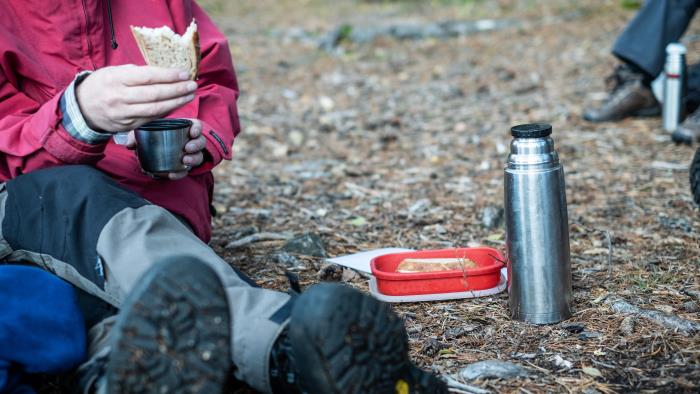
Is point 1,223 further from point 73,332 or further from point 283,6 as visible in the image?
point 283,6

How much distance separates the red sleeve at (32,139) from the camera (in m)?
2.45

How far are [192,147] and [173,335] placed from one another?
972 millimetres

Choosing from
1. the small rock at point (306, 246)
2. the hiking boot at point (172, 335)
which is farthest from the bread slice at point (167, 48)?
the small rock at point (306, 246)

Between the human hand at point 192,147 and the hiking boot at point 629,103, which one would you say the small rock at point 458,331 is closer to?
the human hand at point 192,147

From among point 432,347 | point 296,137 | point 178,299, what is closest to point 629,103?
point 296,137

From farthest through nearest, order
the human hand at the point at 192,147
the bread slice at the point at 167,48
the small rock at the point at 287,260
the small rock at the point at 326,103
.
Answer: the small rock at the point at 326,103 < the small rock at the point at 287,260 < the human hand at the point at 192,147 < the bread slice at the point at 167,48

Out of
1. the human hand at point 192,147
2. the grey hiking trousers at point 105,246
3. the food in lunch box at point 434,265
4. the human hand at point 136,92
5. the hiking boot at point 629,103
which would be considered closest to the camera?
the grey hiking trousers at point 105,246

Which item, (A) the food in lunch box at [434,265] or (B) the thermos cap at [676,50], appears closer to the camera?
(A) the food in lunch box at [434,265]

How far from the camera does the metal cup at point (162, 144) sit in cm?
255

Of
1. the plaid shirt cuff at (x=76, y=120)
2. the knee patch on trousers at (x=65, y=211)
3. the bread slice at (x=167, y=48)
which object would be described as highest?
the bread slice at (x=167, y=48)

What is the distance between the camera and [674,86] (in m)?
5.23

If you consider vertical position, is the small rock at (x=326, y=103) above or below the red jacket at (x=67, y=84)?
below

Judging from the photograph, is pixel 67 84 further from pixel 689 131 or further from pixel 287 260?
pixel 689 131

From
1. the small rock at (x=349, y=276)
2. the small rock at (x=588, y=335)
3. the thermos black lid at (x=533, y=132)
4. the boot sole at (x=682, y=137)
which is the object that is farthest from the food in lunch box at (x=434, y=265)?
the boot sole at (x=682, y=137)
